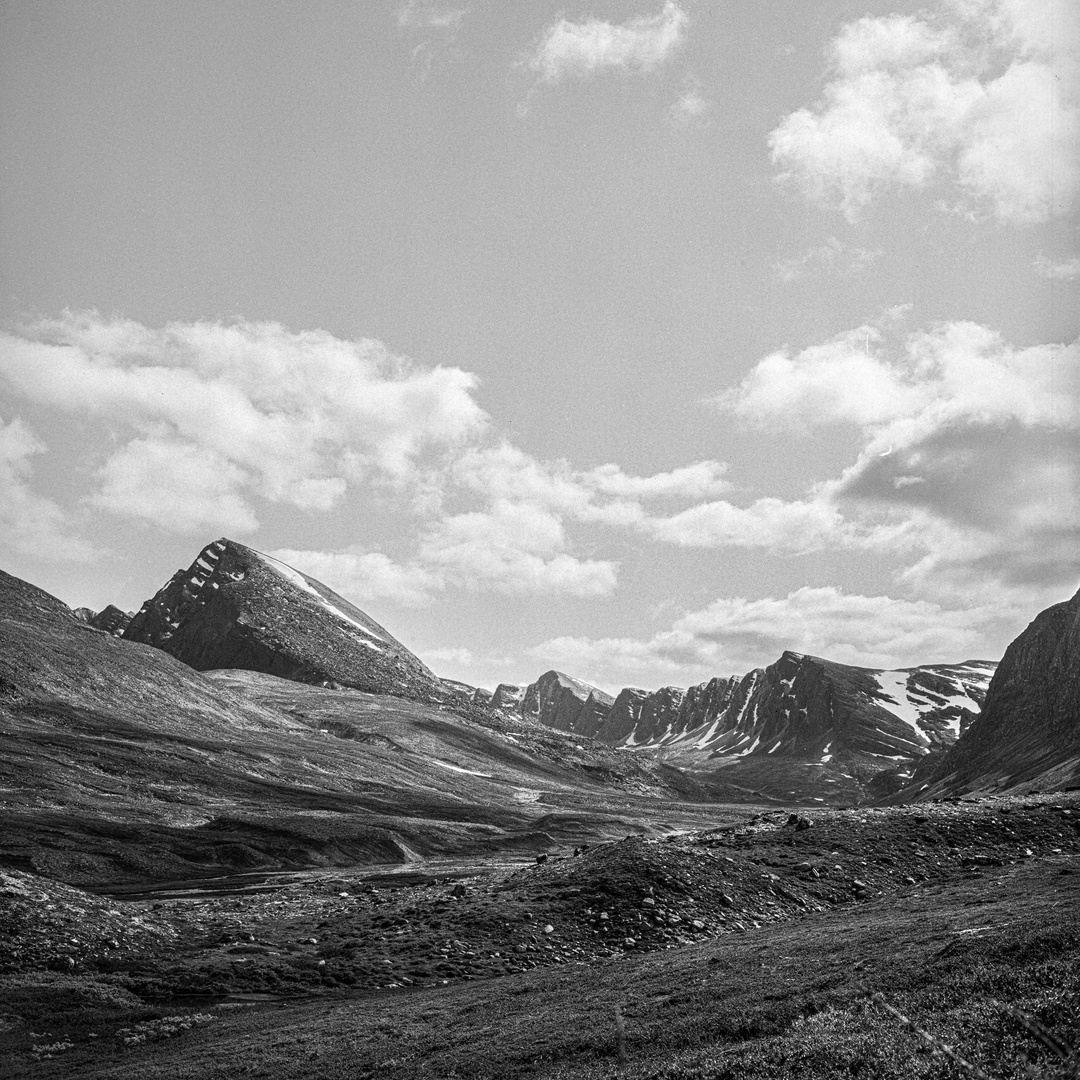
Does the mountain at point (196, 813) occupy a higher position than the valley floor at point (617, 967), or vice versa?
the valley floor at point (617, 967)

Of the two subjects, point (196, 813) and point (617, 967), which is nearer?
point (617, 967)

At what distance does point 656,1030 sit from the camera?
70.3ft

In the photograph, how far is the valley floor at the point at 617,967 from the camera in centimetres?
1831

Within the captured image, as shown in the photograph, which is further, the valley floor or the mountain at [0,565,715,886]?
the mountain at [0,565,715,886]

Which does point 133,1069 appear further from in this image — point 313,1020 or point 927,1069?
point 927,1069

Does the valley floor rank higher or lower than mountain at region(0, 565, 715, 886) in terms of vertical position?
higher

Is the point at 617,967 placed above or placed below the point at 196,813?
above

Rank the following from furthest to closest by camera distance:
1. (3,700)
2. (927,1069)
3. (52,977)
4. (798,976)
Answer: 1. (3,700)
2. (52,977)
3. (798,976)
4. (927,1069)

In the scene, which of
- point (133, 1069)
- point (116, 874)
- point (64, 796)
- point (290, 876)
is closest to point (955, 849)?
point (133, 1069)

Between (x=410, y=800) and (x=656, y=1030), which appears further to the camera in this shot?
(x=410, y=800)

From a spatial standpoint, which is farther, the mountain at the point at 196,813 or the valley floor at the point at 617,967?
the mountain at the point at 196,813

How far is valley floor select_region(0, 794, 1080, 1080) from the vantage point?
60.1 feet

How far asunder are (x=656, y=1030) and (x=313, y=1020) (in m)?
11.8

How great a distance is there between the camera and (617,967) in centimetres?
3127
